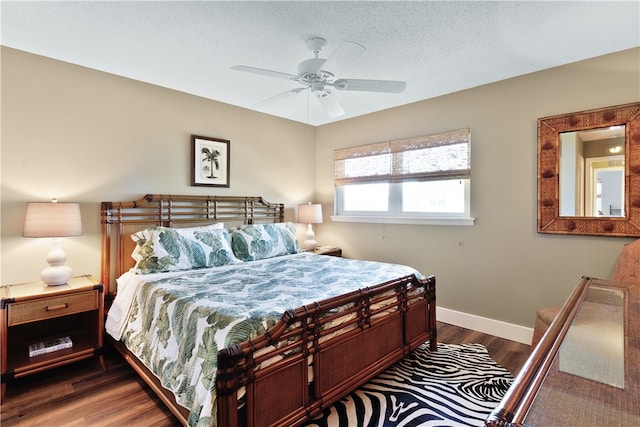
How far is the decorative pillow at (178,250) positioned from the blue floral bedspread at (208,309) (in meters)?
0.14

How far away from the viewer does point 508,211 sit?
3176 mm

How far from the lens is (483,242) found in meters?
3.33

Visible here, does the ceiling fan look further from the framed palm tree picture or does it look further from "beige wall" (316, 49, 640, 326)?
the framed palm tree picture

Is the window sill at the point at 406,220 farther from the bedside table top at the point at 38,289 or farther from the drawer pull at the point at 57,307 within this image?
the drawer pull at the point at 57,307

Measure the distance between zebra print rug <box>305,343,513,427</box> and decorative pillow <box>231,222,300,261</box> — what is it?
166 centimetres

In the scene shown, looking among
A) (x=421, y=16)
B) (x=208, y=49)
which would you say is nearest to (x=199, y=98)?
(x=208, y=49)

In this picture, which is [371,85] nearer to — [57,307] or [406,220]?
[406,220]

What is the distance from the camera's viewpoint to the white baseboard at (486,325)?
3082mm

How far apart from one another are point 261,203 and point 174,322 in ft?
7.88

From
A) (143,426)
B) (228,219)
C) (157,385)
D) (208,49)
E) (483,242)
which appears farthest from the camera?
(228,219)

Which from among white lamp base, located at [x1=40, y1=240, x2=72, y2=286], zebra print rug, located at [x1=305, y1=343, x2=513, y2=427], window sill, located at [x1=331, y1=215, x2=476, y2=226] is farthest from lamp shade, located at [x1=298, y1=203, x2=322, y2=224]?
white lamp base, located at [x1=40, y1=240, x2=72, y2=286]

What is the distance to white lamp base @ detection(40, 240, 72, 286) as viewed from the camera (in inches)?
97.7

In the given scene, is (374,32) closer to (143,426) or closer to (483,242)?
(483,242)

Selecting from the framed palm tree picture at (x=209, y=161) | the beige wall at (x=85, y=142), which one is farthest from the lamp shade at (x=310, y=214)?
the framed palm tree picture at (x=209, y=161)
